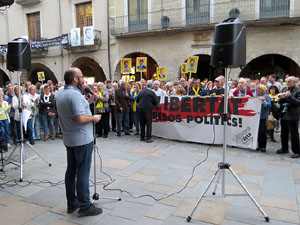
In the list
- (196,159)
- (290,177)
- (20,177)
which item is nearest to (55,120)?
(20,177)

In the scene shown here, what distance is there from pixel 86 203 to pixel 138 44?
14.5 metres

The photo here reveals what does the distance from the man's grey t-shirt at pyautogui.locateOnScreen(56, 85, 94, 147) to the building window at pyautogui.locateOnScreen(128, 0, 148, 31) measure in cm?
1389

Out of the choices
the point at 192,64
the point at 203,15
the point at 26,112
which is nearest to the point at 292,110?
the point at 192,64

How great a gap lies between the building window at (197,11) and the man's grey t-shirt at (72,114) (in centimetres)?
1302

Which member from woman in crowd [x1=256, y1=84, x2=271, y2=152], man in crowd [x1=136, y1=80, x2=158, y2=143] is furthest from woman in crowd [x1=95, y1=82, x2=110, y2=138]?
woman in crowd [x1=256, y1=84, x2=271, y2=152]

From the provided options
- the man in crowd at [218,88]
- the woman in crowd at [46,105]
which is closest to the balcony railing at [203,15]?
the man in crowd at [218,88]

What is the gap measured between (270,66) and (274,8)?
3.86 meters

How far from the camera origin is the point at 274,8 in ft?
44.0

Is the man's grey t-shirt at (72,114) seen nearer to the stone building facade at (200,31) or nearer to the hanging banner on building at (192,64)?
the hanging banner on building at (192,64)

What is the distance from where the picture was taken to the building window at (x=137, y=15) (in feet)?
53.8

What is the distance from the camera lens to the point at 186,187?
439 centimetres

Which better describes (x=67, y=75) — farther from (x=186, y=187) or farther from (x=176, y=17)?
(x=176, y=17)

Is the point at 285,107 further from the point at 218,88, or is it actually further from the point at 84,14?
the point at 84,14

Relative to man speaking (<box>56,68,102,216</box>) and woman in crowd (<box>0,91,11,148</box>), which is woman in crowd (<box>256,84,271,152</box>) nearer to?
man speaking (<box>56,68,102,216</box>)
